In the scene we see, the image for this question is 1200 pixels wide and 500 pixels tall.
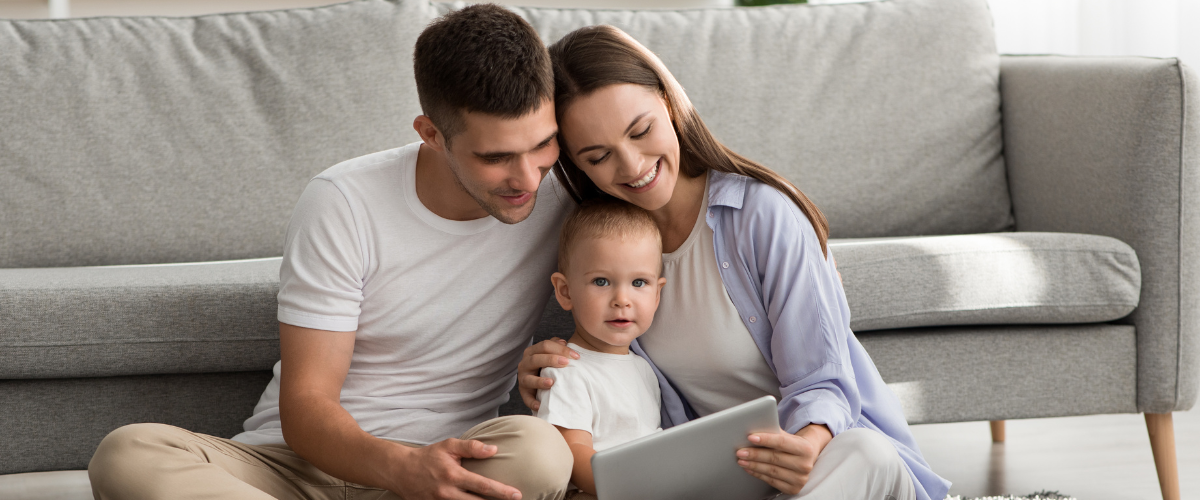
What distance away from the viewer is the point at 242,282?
1.46m

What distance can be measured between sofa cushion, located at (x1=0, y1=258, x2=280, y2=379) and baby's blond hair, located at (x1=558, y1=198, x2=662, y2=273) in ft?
1.73

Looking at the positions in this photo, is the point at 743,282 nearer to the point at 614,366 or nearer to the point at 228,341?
the point at 614,366

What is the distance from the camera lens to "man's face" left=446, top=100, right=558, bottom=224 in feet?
3.59

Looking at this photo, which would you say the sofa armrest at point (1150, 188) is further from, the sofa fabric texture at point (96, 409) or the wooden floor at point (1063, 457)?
the sofa fabric texture at point (96, 409)

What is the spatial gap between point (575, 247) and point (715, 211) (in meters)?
0.20

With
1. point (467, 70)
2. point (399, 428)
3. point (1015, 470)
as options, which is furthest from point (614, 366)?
point (1015, 470)

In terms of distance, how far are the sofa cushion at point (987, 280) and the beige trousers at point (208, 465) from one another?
71 cm

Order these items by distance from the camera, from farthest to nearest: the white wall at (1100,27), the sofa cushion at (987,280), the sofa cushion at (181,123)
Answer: the white wall at (1100,27) < the sofa cushion at (181,123) < the sofa cushion at (987,280)

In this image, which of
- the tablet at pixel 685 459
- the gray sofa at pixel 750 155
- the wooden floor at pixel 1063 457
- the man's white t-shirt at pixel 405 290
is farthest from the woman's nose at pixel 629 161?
the wooden floor at pixel 1063 457

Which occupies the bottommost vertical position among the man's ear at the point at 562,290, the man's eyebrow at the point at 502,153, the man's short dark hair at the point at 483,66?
the man's ear at the point at 562,290

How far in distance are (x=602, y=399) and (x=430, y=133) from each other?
42 centimetres

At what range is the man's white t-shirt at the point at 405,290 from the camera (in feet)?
3.89

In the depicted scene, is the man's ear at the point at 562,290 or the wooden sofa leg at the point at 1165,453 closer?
the man's ear at the point at 562,290

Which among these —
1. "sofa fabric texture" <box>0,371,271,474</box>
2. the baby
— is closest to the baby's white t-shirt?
the baby
